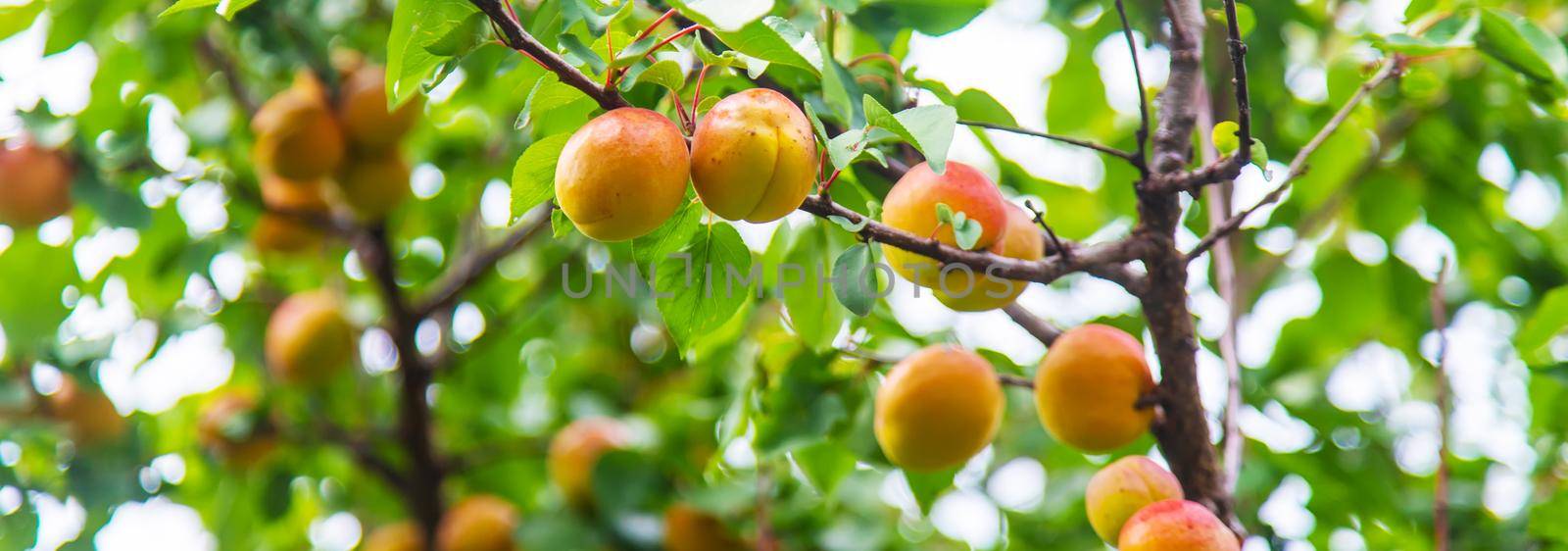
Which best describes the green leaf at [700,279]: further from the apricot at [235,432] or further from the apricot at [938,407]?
the apricot at [235,432]

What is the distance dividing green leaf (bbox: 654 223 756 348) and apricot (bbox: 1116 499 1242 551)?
0.34 metres

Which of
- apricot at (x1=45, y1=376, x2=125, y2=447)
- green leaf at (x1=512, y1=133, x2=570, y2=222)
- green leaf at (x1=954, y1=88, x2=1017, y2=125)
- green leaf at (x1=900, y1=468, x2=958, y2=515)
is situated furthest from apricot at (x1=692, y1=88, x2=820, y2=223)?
apricot at (x1=45, y1=376, x2=125, y2=447)

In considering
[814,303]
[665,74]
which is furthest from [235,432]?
[665,74]

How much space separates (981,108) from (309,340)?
1301mm

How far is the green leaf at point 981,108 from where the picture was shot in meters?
1.12

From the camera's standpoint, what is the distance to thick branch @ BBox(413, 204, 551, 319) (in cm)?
185

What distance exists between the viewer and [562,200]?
0.75m

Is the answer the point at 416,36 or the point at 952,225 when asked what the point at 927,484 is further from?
the point at 416,36

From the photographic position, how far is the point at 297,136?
1.83m

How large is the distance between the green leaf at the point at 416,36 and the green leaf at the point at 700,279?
0.23 m

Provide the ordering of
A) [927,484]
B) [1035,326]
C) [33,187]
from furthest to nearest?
[33,187], [927,484], [1035,326]

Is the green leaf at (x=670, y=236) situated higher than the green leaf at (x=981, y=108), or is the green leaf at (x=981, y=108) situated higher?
the green leaf at (x=670, y=236)

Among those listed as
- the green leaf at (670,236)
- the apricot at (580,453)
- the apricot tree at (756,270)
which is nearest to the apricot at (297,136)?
the apricot tree at (756,270)

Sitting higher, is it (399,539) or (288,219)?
(288,219)
